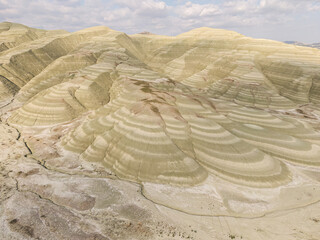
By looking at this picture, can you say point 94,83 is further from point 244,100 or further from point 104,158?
point 244,100

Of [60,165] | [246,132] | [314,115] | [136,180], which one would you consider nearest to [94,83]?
[60,165]

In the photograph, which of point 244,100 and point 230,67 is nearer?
point 244,100

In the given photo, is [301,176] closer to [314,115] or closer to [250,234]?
[250,234]

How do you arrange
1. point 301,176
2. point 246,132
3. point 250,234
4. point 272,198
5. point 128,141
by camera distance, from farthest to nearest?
point 246,132 → point 128,141 → point 301,176 → point 272,198 → point 250,234

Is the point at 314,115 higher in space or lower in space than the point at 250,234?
lower

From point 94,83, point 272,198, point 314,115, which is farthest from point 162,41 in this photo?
point 272,198

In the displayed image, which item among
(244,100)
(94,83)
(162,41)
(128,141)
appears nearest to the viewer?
(128,141)
